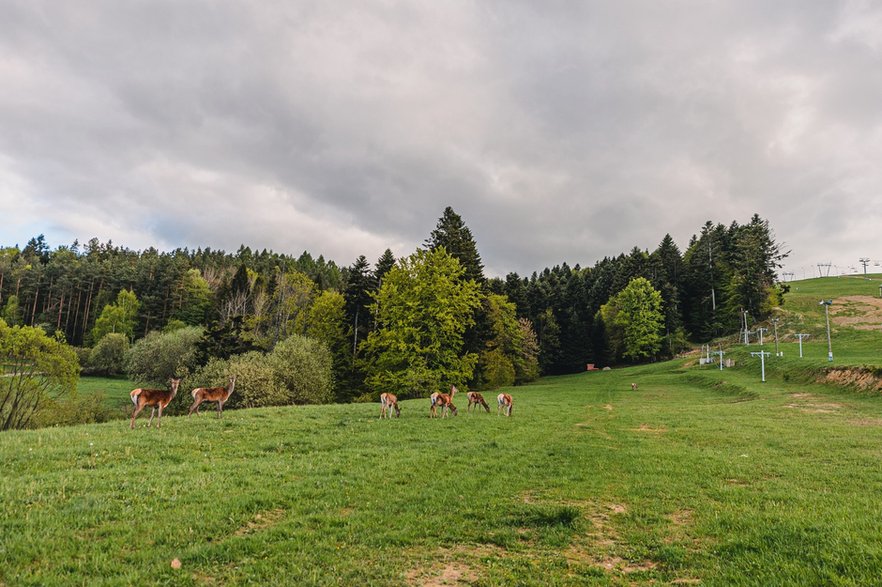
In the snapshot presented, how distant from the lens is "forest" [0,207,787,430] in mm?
43938

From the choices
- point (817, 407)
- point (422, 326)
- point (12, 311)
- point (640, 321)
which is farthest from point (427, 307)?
point (12, 311)

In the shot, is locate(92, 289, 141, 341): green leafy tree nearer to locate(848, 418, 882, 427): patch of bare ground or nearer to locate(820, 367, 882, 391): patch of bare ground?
locate(848, 418, 882, 427): patch of bare ground

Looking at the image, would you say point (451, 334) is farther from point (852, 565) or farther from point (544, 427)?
point (852, 565)

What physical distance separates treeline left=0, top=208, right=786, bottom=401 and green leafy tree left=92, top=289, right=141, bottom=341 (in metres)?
0.31

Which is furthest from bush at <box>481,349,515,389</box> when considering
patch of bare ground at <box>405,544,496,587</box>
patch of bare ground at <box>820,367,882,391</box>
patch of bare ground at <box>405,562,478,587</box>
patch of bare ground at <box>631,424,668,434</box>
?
patch of bare ground at <box>405,562,478,587</box>

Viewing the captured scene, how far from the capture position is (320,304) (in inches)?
2286

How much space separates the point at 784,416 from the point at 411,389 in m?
29.1

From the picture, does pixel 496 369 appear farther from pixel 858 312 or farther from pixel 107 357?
pixel 107 357

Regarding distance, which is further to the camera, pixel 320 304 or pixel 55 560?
pixel 320 304

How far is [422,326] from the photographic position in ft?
145

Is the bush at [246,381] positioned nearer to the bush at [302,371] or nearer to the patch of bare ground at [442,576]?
the bush at [302,371]

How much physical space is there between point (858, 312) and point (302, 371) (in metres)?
84.7

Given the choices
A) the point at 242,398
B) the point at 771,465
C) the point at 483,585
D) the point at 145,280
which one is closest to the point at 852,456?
the point at 771,465

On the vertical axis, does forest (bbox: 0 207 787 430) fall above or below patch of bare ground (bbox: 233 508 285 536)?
above
